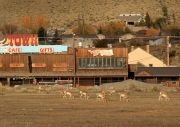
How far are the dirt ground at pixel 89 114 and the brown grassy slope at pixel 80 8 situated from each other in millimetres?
138833

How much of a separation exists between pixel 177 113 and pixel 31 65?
4752cm

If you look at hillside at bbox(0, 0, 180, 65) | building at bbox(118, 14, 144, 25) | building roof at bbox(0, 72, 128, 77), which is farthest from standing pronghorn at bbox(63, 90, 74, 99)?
hillside at bbox(0, 0, 180, 65)

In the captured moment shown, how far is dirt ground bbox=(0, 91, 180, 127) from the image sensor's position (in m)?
27.8

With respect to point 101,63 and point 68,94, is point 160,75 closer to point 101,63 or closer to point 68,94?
point 101,63

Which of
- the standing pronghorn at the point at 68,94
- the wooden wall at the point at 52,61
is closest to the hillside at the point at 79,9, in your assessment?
the wooden wall at the point at 52,61

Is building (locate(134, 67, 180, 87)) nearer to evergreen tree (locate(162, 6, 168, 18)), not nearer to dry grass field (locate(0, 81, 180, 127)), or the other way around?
dry grass field (locate(0, 81, 180, 127))

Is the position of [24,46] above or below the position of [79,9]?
below

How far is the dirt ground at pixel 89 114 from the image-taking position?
27.8 meters

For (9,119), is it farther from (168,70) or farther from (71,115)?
(168,70)

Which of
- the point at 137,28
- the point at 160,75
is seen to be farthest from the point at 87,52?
the point at 137,28

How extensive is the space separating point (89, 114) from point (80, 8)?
156 metres

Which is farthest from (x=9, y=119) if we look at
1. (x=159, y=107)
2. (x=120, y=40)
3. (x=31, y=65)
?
(x=120, y=40)

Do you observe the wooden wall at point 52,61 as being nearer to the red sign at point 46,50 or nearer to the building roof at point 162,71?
the red sign at point 46,50

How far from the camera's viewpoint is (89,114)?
3195 cm
